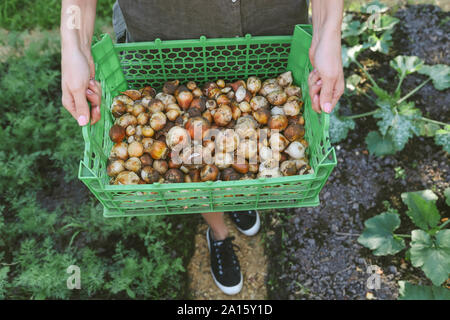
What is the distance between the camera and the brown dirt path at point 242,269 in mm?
2199

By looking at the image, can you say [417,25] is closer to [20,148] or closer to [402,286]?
[402,286]

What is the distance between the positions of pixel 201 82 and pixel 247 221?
957 mm

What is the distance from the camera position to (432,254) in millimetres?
1923

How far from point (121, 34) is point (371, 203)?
5.89 ft

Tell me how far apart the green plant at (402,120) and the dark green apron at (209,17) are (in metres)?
1.01

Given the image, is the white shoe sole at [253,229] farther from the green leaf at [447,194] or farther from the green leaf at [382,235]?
the green leaf at [447,194]

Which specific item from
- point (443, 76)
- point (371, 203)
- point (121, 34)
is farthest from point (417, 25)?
point (121, 34)

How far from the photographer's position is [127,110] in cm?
162

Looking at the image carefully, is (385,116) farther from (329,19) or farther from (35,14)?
(35,14)

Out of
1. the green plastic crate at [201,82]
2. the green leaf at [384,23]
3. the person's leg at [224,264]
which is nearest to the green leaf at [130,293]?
the person's leg at [224,264]

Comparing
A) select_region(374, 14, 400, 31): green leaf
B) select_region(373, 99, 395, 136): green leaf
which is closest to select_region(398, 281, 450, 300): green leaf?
select_region(373, 99, 395, 136): green leaf

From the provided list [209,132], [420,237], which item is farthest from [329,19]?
[420,237]

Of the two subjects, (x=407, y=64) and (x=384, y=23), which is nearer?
(x=407, y=64)

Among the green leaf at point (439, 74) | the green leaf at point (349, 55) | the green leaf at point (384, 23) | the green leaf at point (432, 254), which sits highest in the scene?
the green leaf at point (384, 23)
